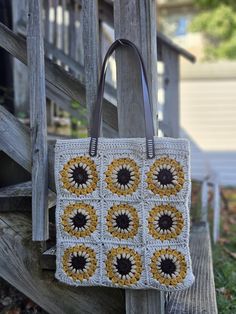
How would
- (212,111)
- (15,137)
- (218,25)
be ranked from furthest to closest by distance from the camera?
(218,25) → (212,111) → (15,137)

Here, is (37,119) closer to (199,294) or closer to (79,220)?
(79,220)

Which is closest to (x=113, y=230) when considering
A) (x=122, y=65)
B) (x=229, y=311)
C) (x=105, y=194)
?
(x=105, y=194)

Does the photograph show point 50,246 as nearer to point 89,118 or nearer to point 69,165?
point 69,165

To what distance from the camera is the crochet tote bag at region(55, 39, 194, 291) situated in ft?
Answer: 5.17

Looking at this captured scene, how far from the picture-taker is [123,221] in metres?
1.64

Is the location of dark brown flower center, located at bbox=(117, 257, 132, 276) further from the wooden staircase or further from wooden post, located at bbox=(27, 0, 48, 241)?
wooden post, located at bbox=(27, 0, 48, 241)

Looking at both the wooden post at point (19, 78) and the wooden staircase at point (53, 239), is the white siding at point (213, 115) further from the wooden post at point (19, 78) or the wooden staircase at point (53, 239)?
the wooden staircase at point (53, 239)

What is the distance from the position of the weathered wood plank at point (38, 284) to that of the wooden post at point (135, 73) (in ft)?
0.51

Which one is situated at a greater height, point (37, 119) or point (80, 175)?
point (37, 119)

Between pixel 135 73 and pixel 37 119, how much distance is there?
0.44 meters

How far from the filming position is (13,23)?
12.3 ft

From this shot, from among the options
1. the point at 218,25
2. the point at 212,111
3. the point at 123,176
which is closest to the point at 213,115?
the point at 212,111

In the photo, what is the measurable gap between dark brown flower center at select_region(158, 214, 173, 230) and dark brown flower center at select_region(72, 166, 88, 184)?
33 cm


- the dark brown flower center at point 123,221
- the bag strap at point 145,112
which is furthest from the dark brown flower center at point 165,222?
the bag strap at point 145,112
